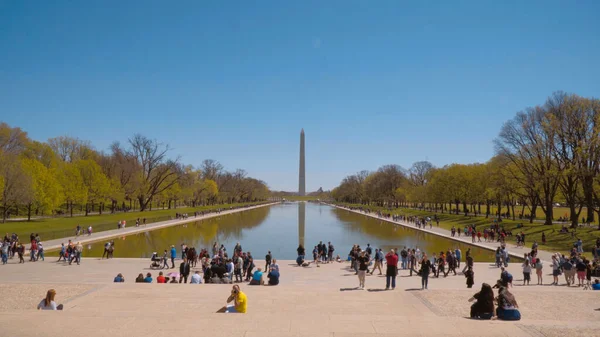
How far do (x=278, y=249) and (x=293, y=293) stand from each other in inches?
647

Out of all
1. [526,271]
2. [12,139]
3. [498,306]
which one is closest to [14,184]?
[12,139]

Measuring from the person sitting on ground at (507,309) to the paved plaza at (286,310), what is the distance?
0.87 ft

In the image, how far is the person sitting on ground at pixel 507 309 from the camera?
355 inches

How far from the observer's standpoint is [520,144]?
43469mm

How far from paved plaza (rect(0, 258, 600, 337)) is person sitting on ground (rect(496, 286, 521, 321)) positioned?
26cm

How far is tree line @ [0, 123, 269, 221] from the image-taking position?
43781 mm

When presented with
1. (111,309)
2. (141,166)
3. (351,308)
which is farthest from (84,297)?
(141,166)

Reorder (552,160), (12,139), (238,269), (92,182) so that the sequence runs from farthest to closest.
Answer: (12,139), (92,182), (552,160), (238,269)

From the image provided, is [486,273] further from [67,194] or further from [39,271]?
[67,194]

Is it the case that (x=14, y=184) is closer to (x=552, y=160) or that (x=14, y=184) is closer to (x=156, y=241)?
(x=156, y=241)

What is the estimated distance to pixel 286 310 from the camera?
414 inches

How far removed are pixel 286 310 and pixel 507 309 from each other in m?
5.41

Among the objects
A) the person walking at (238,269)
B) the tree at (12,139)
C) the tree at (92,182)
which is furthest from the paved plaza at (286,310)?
the tree at (12,139)

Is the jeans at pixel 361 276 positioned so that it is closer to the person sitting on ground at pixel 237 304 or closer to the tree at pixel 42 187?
the person sitting on ground at pixel 237 304
